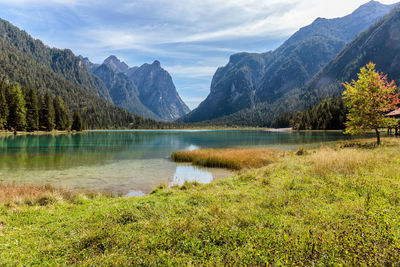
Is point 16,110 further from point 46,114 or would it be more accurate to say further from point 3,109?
point 46,114

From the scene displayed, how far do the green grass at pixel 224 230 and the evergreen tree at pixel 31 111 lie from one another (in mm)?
107167

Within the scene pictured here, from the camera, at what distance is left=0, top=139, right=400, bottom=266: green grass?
5887 mm

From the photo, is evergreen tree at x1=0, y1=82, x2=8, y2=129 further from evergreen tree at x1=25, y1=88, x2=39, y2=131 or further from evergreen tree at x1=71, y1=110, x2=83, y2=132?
evergreen tree at x1=71, y1=110, x2=83, y2=132

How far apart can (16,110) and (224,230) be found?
110 metres

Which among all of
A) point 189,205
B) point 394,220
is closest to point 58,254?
point 189,205

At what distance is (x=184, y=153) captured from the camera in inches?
1476

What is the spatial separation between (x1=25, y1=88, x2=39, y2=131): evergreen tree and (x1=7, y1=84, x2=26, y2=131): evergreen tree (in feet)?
15.9

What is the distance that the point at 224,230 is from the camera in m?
7.46

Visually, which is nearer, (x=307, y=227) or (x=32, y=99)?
(x=307, y=227)

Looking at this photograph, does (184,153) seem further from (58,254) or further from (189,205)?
(58,254)

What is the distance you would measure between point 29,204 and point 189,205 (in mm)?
9335

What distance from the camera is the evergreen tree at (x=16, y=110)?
88625 millimetres

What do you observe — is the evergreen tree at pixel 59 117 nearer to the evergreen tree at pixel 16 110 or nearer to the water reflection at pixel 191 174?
the evergreen tree at pixel 16 110

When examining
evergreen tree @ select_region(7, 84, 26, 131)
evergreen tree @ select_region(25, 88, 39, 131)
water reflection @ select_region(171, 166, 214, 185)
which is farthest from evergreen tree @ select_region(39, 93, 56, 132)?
water reflection @ select_region(171, 166, 214, 185)
